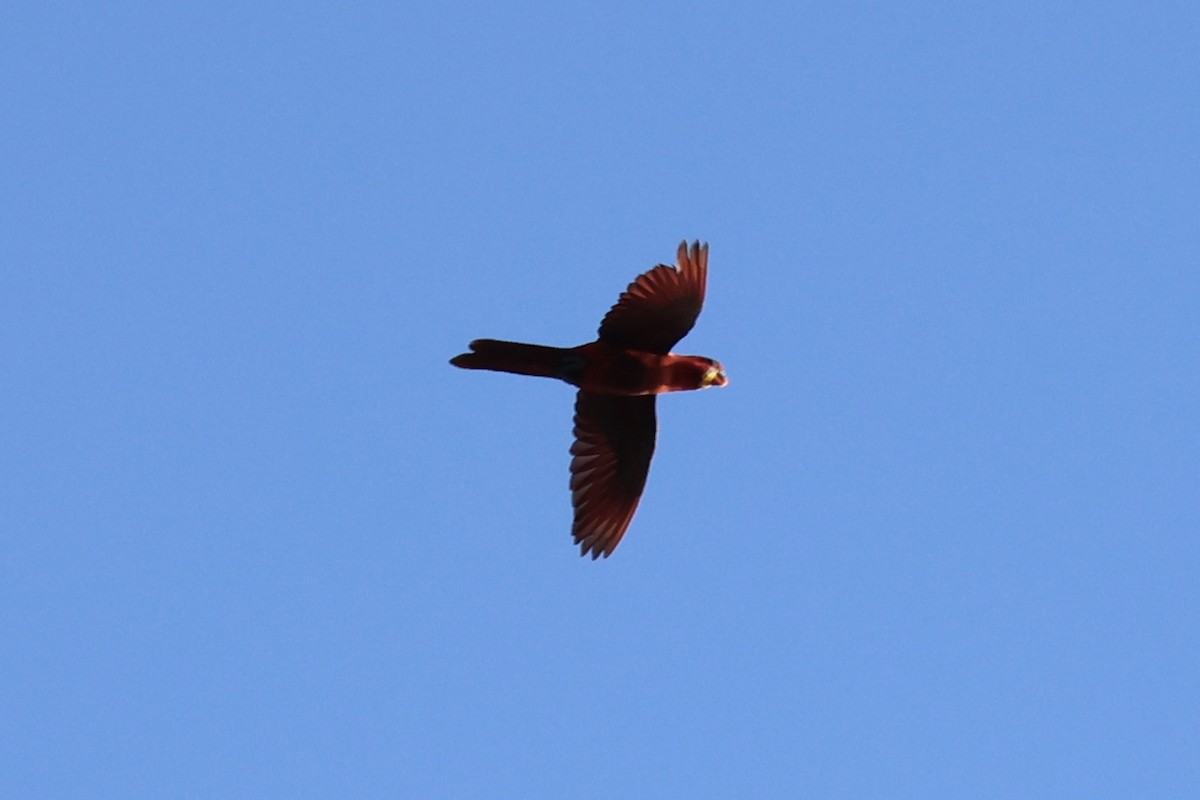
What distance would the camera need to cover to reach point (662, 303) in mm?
13891

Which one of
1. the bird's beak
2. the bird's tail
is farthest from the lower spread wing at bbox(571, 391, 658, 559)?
the bird's tail

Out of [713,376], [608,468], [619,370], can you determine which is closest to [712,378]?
[713,376]

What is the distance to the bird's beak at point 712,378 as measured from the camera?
46.5ft

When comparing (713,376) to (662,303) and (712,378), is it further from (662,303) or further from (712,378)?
(662,303)

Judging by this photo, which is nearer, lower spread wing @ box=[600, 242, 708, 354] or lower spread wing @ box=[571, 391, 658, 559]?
lower spread wing @ box=[600, 242, 708, 354]

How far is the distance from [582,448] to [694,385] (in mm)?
1315

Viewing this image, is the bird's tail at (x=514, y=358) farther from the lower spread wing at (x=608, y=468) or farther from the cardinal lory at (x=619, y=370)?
the lower spread wing at (x=608, y=468)

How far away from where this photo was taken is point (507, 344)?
13.6 metres

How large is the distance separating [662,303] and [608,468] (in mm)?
1818

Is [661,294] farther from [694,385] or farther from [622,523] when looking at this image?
[622,523]

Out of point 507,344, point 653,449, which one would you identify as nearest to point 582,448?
point 653,449

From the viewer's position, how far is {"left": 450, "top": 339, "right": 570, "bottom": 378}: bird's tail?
44.5ft

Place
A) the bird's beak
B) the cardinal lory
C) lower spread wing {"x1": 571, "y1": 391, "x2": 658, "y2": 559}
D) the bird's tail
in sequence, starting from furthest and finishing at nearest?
lower spread wing {"x1": 571, "y1": 391, "x2": 658, "y2": 559}
the bird's beak
the cardinal lory
the bird's tail

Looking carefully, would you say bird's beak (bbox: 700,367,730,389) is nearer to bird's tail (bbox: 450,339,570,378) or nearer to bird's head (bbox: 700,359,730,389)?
bird's head (bbox: 700,359,730,389)
